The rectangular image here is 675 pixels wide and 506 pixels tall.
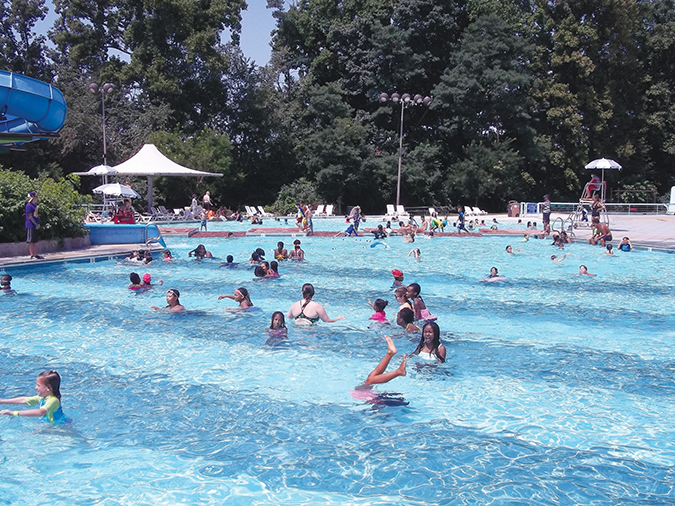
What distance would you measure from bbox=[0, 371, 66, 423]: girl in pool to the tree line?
29934 mm

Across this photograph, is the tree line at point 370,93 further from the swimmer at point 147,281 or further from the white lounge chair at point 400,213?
the swimmer at point 147,281

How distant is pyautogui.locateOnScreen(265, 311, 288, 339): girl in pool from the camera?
980 centimetres

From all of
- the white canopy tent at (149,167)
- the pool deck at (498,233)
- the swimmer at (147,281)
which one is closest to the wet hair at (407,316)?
the swimmer at (147,281)

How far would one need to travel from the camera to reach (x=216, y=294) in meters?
13.9

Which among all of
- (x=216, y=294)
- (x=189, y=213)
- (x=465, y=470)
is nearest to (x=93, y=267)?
(x=216, y=294)

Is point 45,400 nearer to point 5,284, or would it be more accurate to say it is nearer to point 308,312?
point 308,312

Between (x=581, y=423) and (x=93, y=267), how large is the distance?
45.3 feet

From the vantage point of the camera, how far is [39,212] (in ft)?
58.2

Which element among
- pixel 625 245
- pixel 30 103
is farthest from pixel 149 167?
pixel 625 245

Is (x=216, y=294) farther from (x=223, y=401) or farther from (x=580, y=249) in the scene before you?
(x=580, y=249)

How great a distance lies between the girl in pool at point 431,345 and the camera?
8547mm

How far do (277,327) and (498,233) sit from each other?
19174 mm

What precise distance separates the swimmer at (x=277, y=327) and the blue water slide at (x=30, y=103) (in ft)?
19.7

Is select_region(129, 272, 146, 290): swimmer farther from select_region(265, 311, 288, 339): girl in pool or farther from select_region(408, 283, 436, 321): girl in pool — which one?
select_region(408, 283, 436, 321): girl in pool
